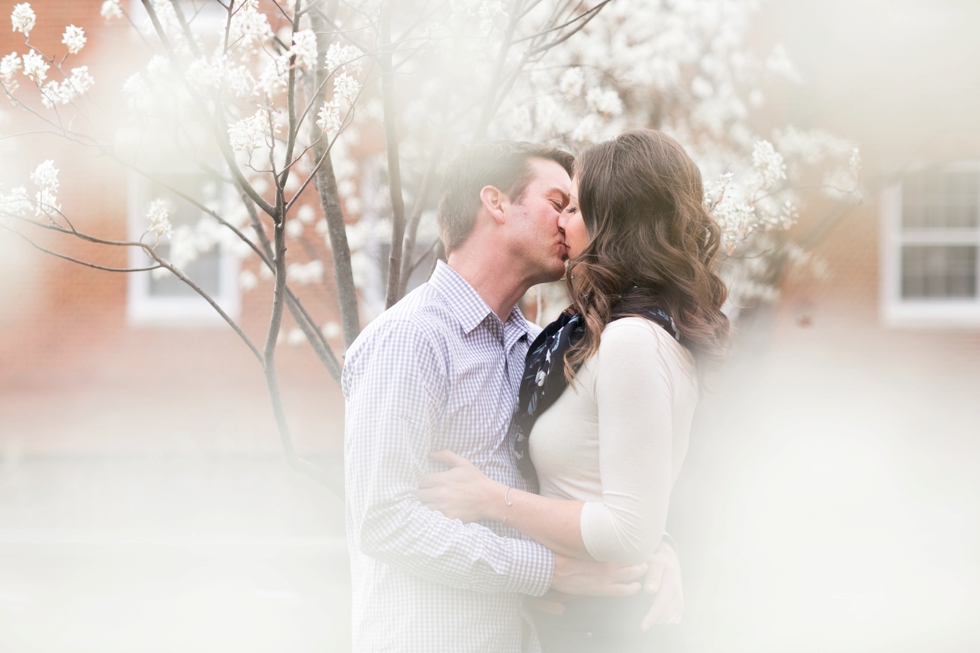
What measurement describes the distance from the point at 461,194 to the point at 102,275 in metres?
9.57

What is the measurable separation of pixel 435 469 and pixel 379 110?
472cm

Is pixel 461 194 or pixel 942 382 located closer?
pixel 461 194

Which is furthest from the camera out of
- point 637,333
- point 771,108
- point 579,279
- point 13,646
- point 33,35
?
point 33,35

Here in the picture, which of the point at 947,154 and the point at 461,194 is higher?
the point at 947,154

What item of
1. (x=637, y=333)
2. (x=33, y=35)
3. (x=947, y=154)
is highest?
(x=33, y=35)

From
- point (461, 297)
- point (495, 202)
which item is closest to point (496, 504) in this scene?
point (461, 297)

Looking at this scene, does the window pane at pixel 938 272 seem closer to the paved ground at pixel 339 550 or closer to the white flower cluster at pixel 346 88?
the paved ground at pixel 339 550

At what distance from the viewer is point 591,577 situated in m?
1.71

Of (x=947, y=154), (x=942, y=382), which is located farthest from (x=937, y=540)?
(x=947, y=154)

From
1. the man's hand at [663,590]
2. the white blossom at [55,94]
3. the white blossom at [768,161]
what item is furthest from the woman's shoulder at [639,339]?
the white blossom at [55,94]

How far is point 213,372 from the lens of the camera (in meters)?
10.4

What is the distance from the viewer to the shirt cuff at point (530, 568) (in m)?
1.67

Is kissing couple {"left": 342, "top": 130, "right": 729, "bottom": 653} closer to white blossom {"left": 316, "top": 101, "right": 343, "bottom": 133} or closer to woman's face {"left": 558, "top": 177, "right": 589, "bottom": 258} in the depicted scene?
woman's face {"left": 558, "top": 177, "right": 589, "bottom": 258}

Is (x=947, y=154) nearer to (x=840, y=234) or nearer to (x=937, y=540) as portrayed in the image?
(x=840, y=234)
